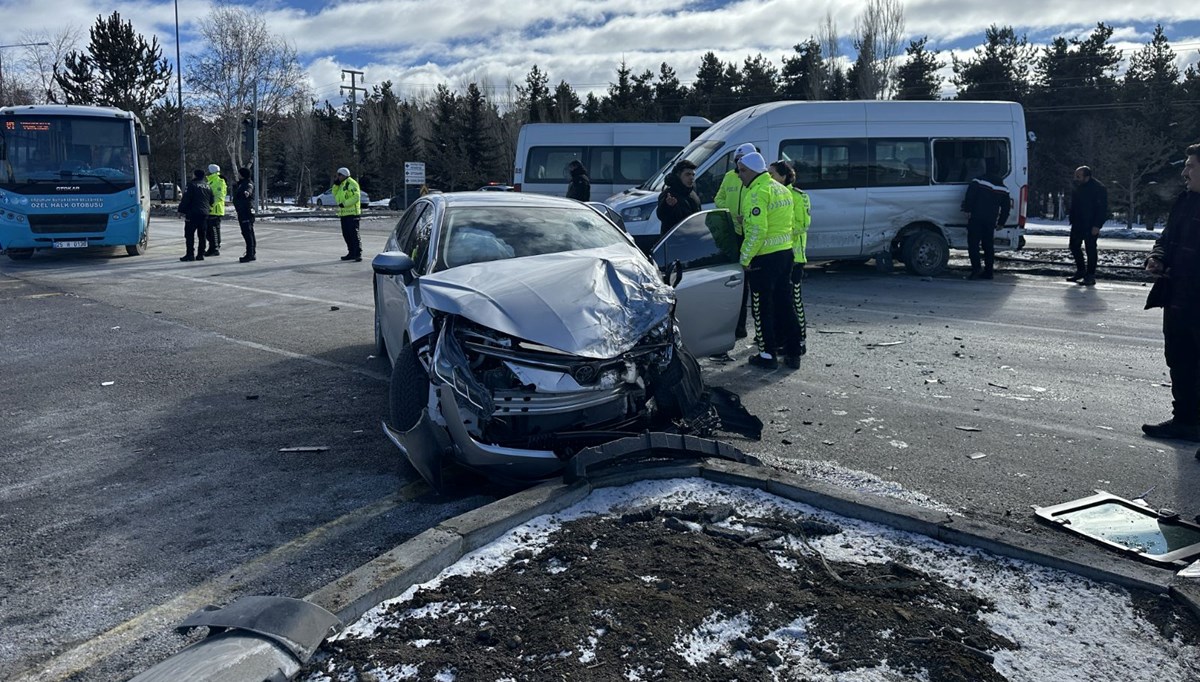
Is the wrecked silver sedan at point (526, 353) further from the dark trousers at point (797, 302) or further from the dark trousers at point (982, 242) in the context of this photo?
the dark trousers at point (982, 242)

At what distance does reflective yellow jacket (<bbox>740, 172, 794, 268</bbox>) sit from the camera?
8.02m

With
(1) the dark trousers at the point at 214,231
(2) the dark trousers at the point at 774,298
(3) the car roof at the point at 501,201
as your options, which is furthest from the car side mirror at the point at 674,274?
(1) the dark trousers at the point at 214,231

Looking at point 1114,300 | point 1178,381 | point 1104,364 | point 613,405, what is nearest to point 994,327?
point 1104,364

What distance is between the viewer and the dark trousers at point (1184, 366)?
20.0ft

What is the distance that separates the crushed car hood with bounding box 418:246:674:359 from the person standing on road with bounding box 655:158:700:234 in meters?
4.77

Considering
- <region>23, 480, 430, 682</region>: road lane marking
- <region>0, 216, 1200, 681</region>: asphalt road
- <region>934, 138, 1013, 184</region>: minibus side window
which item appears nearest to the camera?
<region>23, 480, 430, 682</region>: road lane marking

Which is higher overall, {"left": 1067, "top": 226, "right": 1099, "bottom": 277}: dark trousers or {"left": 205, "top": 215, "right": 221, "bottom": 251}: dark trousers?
{"left": 205, "top": 215, "right": 221, "bottom": 251}: dark trousers

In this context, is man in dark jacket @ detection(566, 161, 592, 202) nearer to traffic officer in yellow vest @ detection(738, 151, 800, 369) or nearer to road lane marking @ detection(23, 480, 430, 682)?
traffic officer in yellow vest @ detection(738, 151, 800, 369)

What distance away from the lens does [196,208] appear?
18000 millimetres

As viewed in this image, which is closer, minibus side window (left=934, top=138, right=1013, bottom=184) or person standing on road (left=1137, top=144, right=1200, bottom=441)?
person standing on road (left=1137, top=144, right=1200, bottom=441)

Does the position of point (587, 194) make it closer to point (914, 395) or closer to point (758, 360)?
point (758, 360)

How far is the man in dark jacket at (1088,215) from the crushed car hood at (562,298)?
427 inches

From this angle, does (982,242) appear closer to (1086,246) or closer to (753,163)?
(1086,246)

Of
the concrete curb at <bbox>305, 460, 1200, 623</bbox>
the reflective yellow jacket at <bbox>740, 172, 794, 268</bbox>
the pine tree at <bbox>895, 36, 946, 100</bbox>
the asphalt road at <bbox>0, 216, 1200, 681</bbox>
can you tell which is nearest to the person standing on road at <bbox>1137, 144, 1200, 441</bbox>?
the asphalt road at <bbox>0, 216, 1200, 681</bbox>
